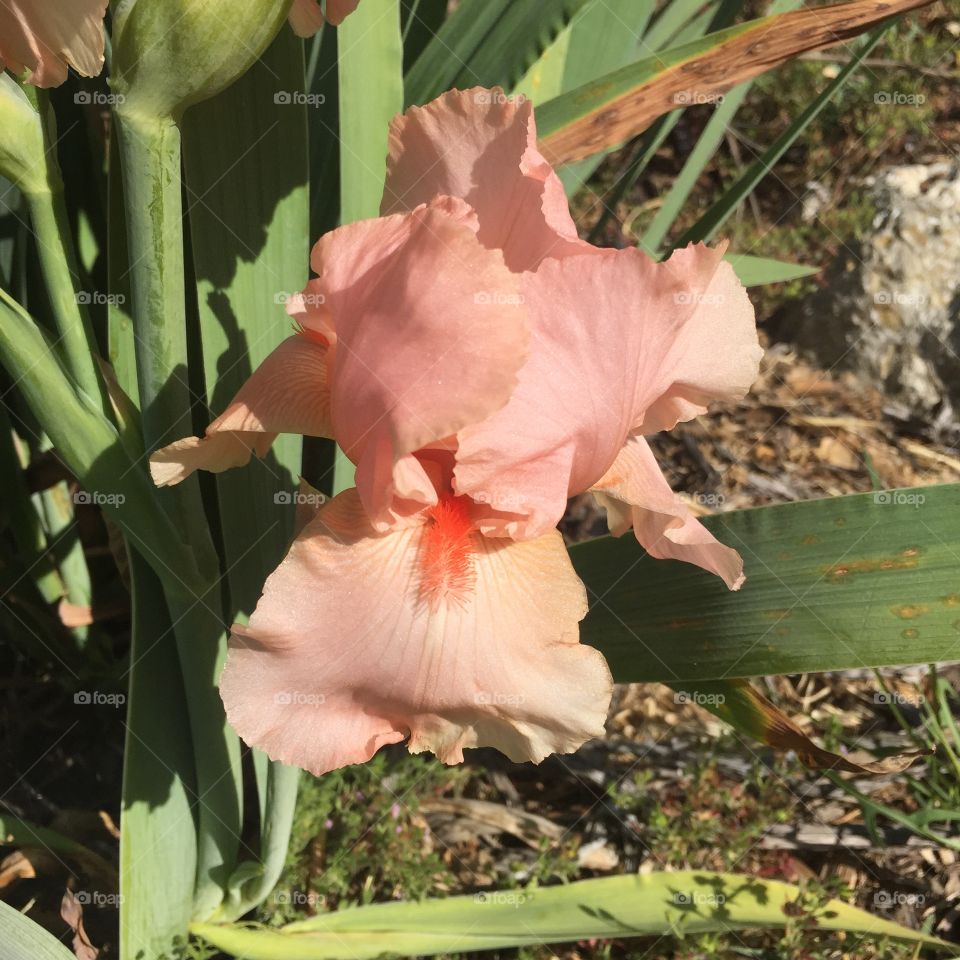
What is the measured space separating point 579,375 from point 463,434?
0.09 m

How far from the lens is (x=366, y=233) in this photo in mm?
694

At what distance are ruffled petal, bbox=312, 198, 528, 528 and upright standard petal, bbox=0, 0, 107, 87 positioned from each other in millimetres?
192

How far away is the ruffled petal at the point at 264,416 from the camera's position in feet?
2.50

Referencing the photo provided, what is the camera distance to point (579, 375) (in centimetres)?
68

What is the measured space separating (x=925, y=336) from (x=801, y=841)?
1325mm

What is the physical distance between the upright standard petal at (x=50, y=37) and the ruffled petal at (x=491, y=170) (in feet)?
0.77

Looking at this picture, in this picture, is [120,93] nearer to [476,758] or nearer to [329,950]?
[329,950]

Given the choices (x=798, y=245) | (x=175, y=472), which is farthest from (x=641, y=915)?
(x=798, y=245)

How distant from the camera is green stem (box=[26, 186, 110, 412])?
802 millimetres
